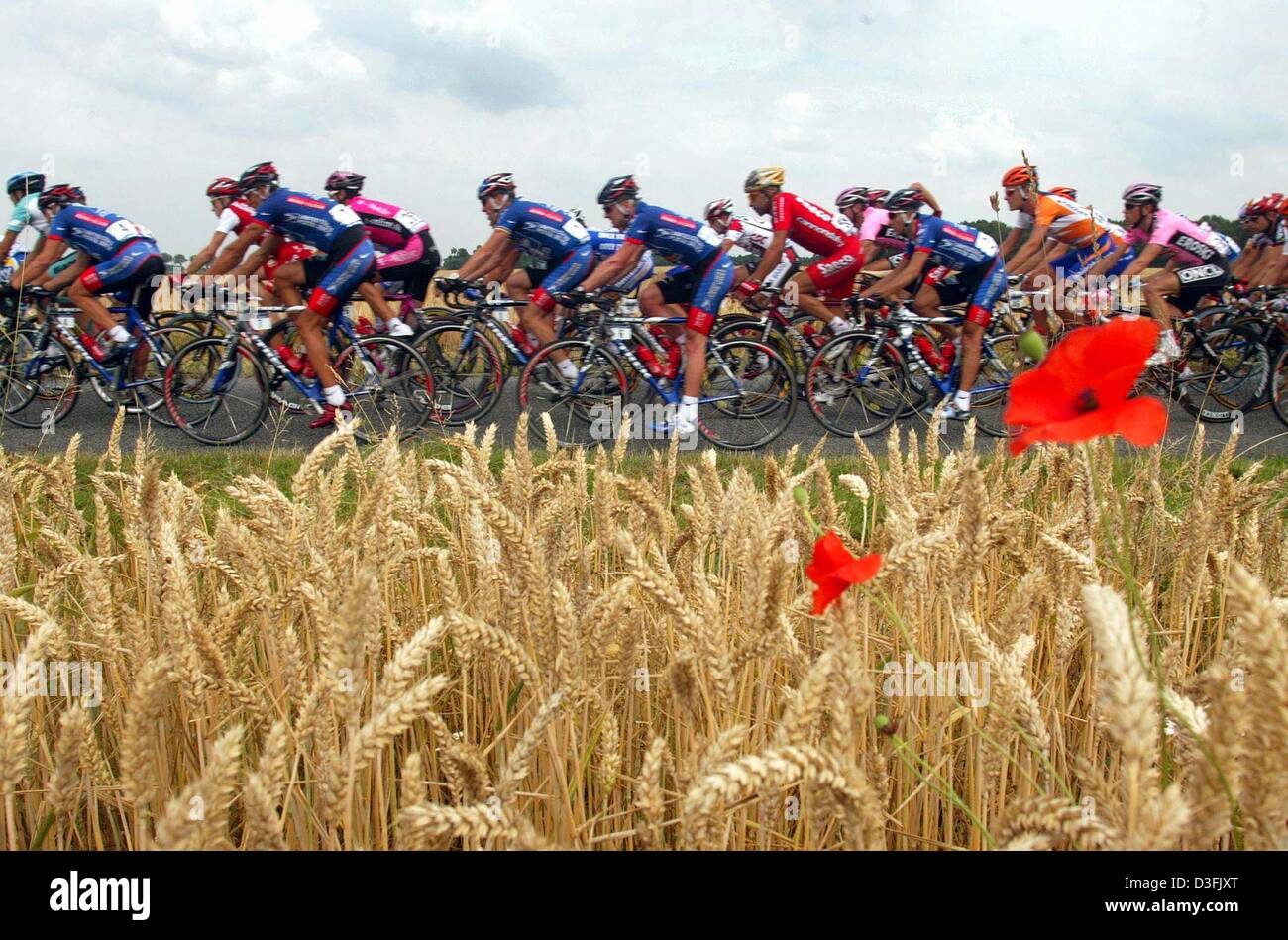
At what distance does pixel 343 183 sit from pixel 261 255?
6.12 ft

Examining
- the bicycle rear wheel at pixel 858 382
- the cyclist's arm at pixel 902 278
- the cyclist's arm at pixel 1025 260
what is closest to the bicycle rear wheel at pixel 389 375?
the bicycle rear wheel at pixel 858 382

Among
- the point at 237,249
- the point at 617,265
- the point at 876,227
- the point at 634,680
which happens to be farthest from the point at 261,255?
the point at 634,680

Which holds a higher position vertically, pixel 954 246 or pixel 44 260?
pixel 44 260

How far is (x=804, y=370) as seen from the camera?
30.1 feet

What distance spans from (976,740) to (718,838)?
2.14ft

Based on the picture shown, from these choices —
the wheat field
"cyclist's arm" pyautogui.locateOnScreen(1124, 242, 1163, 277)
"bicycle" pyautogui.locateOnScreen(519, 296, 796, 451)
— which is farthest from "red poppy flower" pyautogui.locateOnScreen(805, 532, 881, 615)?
"cyclist's arm" pyautogui.locateOnScreen(1124, 242, 1163, 277)

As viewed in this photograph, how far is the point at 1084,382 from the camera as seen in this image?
97 centimetres

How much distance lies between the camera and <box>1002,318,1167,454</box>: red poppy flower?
0.92 m

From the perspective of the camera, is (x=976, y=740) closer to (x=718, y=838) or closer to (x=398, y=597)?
(x=718, y=838)

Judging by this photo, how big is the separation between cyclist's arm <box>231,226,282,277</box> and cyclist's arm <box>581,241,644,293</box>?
3173 mm

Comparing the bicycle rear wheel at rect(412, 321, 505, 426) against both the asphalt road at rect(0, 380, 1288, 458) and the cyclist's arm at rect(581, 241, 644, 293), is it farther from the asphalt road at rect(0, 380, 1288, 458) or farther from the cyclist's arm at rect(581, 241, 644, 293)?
the cyclist's arm at rect(581, 241, 644, 293)

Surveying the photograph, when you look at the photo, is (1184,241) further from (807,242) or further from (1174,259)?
(807,242)

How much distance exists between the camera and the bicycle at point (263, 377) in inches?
323
